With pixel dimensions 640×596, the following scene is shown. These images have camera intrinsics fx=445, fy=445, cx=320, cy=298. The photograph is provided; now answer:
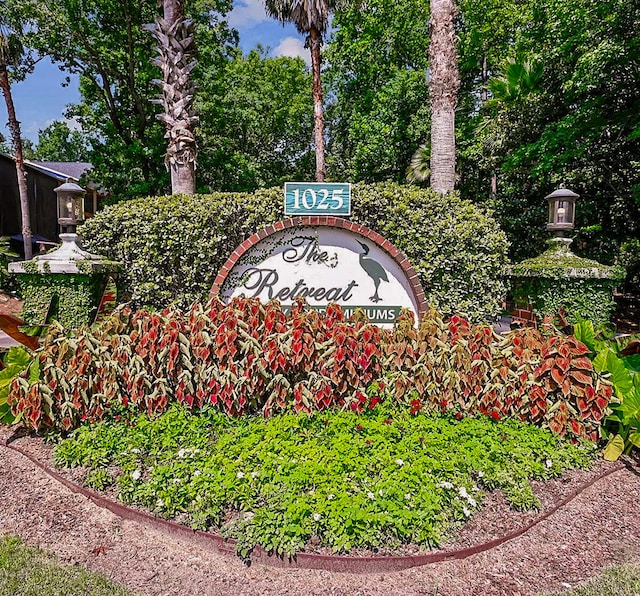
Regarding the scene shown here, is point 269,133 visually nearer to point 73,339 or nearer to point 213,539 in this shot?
point 73,339

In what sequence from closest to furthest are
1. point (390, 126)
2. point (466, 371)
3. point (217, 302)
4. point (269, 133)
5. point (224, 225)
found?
1. point (466, 371)
2. point (217, 302)
3. point (224, 225)
4. point (390, 126)
5. point (269, 133)

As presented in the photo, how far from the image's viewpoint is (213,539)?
220 cm

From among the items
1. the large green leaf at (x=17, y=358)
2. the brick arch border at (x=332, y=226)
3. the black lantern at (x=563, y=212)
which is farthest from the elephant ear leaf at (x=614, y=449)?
the large green leaf at (x=17, y=358)

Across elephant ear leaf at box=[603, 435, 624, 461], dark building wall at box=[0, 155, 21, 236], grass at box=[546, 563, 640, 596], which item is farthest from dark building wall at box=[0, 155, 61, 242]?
grass at box=[546, 563, 640, 596]

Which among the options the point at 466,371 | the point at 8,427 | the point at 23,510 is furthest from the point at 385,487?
the point at 8,427

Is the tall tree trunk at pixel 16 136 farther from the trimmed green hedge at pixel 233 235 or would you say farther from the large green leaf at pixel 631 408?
the large green leaf at pixel 631 408

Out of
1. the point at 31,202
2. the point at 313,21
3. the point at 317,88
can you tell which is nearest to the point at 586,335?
the point at 317,88

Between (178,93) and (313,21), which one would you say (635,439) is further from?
(313,21)

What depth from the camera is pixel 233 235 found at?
481 cm

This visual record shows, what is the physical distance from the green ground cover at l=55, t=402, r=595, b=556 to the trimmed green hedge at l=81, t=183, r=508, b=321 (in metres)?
2.02

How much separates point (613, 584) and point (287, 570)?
4.85 ft

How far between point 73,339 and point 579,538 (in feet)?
11.4

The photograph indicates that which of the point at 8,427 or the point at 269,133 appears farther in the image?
the point at 269,133

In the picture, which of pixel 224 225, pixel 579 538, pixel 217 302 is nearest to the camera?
pixel 579 538
